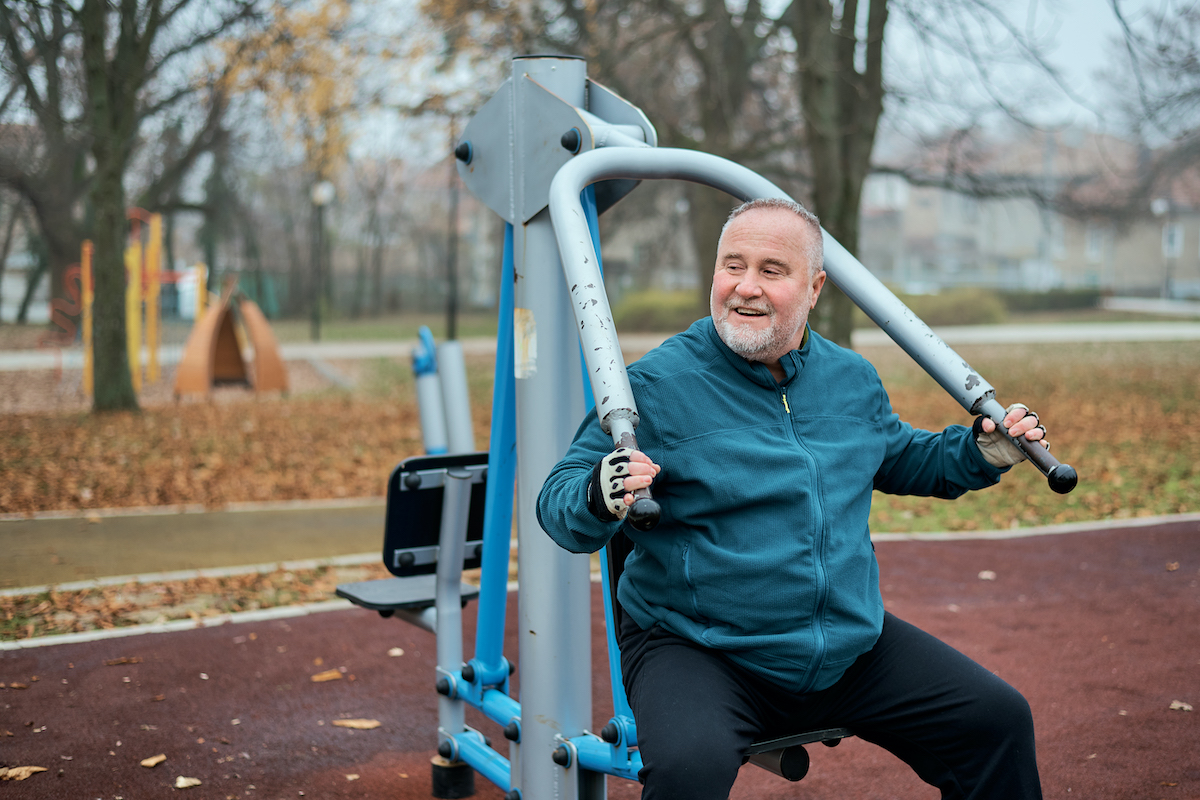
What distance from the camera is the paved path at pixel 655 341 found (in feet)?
64.4

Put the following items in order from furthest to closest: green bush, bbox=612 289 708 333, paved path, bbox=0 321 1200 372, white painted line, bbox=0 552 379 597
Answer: green bush, bbox=612 289 708 333 → paved path, bbox=0 321 1200 372 → white painted line, bbox=0 552 379 597

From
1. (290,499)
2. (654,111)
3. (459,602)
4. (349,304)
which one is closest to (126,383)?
(290,499)

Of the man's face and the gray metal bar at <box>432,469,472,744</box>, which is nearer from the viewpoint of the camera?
the man's face

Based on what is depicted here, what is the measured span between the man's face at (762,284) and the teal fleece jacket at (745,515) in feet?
0.16

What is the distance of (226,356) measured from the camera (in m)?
14.7

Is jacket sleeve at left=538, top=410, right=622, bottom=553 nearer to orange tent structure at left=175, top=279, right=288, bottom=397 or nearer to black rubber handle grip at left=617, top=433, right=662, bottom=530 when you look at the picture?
black rubber handle grip at left=617, top=433, right=662, bottom=530

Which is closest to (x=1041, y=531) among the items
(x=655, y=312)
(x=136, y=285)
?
(x=136, y=285)

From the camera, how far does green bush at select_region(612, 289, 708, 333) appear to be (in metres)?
27.2

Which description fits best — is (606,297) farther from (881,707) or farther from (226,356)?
(226,356)

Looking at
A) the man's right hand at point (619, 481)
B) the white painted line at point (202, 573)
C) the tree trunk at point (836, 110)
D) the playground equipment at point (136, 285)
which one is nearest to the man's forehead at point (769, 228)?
the man's right hand at point (619, 481)

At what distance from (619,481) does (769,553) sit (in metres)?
0.43

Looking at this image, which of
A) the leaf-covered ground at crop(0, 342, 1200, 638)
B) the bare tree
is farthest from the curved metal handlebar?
the bare tree

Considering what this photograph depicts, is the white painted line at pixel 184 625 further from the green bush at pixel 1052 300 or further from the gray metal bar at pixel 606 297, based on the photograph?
the green bush at pixel 1052 300

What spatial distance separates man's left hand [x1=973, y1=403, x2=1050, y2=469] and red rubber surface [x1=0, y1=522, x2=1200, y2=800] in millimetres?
1311
